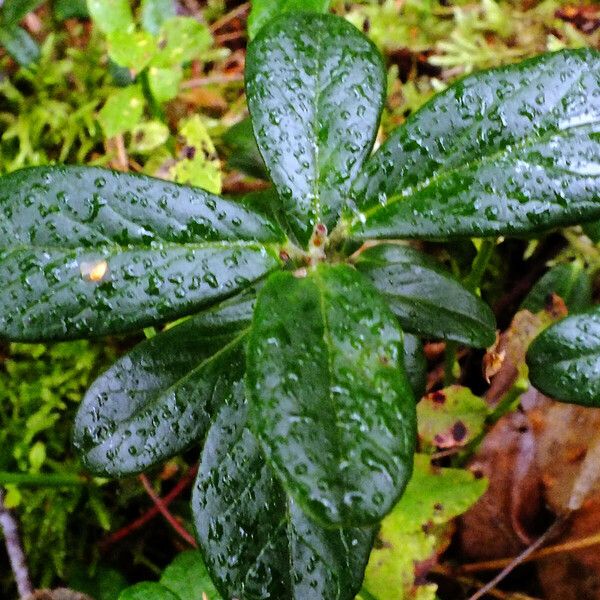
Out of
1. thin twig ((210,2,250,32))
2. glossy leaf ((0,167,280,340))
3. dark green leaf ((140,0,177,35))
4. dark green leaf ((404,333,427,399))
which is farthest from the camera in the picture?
A: thin twig ((210,2,250,32))

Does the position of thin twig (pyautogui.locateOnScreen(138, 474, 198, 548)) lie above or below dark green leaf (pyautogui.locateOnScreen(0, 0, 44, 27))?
below

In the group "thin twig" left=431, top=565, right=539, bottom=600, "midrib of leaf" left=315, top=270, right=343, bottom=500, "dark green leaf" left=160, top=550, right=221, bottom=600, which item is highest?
"midrib of leaf" left=315, top=270, right=343, bottom=500

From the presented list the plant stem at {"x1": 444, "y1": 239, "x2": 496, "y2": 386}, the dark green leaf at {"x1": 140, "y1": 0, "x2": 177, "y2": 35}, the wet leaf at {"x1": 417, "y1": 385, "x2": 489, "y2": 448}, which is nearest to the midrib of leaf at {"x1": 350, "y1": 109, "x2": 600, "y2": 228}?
the plant stem at {"x1": 444, "y1": 239, "x2": 496, "y2": 386}

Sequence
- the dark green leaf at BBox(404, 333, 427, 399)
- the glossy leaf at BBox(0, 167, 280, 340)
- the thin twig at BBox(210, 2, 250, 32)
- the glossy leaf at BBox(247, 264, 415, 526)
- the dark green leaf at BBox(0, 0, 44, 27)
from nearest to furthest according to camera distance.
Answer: the glossy leaf at BBox(247, 264, 415, 526) < the glossy leaf at BBox(0, 167, 280, 340) < the dark green leaf at BBox(404, 333, 427, 399) < the dark green leaf at BBox(0, 0, 44, 27) < the thin twig at BBox(210, 2, 250, 32)

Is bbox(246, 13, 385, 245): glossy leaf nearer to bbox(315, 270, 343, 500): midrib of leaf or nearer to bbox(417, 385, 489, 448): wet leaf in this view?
bbox(315, 270, 343, 500): midrib of leaf

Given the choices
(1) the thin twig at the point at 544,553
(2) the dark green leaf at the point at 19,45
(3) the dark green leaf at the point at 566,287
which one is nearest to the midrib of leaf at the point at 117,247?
(3) the dark green leaf at the point at 566,287

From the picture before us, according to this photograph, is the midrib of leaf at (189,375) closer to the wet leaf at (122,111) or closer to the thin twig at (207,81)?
the wet leaf at (122,111)

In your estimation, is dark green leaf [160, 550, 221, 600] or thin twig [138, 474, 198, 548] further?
thin twig [138, 474, 198, 548]

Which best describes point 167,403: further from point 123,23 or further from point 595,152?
point 123,23
